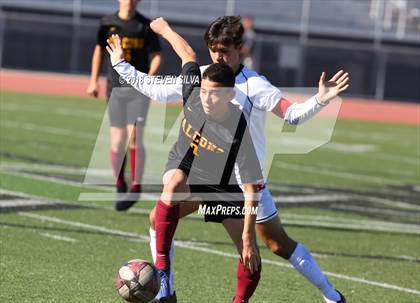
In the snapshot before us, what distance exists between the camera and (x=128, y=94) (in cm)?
934

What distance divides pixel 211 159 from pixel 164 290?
79 cm

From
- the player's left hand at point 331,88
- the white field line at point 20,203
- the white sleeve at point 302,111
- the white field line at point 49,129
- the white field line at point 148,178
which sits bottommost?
the white field line at point 49,129

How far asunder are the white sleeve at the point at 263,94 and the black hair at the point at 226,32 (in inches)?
9.6

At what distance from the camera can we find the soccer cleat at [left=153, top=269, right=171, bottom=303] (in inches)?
214

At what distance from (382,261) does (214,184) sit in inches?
109

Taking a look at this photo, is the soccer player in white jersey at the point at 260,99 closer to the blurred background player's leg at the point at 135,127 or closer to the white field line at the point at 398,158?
the blurred background player's leg at the point at 135,127

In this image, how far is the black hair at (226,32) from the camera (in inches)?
209

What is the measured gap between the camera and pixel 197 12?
31469 mm

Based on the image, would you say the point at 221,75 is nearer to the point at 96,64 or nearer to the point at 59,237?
the point at 59,237

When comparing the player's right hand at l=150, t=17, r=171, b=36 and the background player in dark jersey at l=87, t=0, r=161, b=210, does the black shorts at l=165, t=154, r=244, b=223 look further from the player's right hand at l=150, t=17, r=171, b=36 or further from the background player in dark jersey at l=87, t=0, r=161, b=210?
the background player in dark jersey at l=87, t=0, r=161, b=210

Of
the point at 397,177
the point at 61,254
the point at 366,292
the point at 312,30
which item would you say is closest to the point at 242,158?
the point at 366,292

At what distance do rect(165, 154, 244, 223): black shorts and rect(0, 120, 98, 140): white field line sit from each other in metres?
10.2

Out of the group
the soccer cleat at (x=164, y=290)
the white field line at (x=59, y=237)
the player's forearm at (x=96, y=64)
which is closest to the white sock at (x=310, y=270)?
the soccer cleat at (x=164, y=290)

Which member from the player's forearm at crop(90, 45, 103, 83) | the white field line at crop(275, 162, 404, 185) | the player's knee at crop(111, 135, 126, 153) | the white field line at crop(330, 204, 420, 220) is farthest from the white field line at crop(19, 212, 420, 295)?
the white field line at crop(275, 162, 404, 185)
